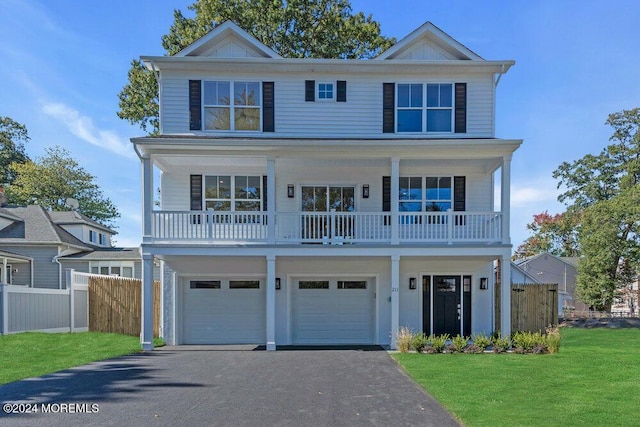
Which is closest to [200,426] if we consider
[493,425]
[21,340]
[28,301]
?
[493,425]

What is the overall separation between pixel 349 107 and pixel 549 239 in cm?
4229

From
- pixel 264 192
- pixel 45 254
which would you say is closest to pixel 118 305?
pixel 264 192

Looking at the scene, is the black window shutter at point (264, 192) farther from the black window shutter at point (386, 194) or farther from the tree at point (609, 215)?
the tree at point (609, 215)

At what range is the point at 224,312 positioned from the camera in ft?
45.7

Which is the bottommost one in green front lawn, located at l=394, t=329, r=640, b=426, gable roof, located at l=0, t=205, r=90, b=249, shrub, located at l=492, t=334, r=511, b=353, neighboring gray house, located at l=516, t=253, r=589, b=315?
neighboring gray house, located at l=516, t=253, r=589, b=315

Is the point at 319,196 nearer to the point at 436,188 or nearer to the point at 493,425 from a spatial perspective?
the point at 436,188

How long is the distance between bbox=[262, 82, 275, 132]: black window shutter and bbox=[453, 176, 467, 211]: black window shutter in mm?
6211

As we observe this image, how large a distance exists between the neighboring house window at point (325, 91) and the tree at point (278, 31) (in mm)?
7946

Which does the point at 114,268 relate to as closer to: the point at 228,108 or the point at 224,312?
the point at 224,312

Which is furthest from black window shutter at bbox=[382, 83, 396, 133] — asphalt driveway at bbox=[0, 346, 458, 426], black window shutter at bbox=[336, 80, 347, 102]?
asphalt driveway at bbox=[0, 346, 458, 426]

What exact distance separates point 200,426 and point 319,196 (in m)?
9.34

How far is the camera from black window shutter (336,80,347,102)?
14375 millimetres

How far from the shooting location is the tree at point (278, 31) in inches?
814

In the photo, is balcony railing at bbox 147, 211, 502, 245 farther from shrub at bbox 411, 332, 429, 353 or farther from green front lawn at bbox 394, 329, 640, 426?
green front lawn at bbox 394, 329, 640, 426
